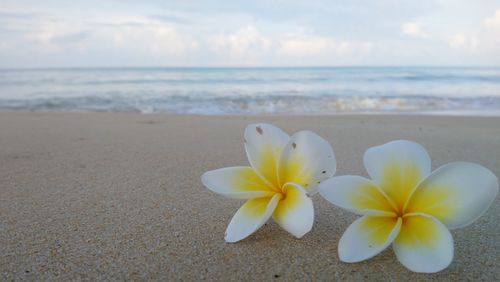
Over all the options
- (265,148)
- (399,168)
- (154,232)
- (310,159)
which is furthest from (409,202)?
(154,232)

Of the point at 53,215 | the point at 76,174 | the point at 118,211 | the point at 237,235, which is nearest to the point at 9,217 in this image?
the point at 53,215

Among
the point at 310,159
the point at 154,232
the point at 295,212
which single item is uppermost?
the point at 310,159

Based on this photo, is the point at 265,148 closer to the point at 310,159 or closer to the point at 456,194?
the point at 310,159

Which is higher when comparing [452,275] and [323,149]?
[323,149]

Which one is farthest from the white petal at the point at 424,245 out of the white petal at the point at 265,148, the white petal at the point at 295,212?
the white petal at the point at 265,148

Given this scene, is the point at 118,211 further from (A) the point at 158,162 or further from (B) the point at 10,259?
(A) the point at 158,162

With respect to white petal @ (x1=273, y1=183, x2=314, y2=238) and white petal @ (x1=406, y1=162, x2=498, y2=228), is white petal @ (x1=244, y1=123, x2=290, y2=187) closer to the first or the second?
white petal @ (x1=273, y1=183, x2=314, y2=238)
